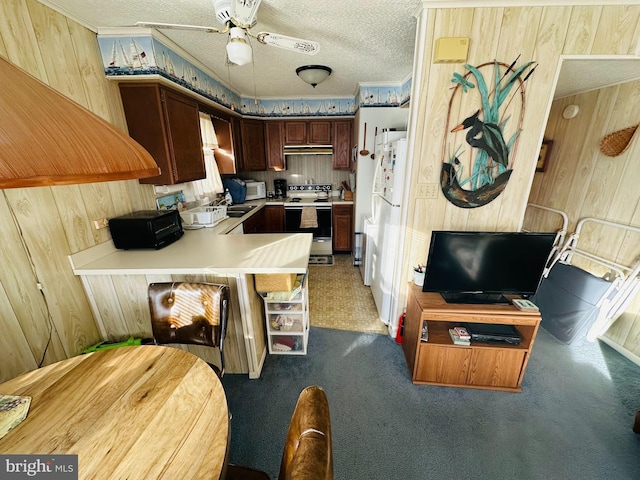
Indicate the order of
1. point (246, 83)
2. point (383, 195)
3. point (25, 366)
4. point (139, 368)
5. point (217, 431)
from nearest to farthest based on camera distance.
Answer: point (217, 431)
point (139, 368)
point (25, 366)
point (383, 195)
point (246, 83)

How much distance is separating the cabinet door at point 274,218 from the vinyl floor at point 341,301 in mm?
886

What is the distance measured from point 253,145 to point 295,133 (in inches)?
27.4

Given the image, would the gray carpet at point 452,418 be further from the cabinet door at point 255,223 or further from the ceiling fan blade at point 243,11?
the ceiling fan blade at point 243,11

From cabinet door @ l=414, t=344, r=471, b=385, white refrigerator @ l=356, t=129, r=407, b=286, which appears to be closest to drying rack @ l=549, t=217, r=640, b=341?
cabinet door @ l=414, t=344, r=471, b=385

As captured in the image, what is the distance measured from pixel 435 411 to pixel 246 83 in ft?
12.6

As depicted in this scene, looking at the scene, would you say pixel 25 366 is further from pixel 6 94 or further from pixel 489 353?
pixel 489 353

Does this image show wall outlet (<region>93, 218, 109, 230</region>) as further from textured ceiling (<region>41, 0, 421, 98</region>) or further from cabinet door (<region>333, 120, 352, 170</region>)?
cabinet door (<region>333, 120, 352, 170</region>)

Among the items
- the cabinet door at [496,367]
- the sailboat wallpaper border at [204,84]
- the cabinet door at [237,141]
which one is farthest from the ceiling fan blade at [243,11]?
the cabinet door at [496,367]

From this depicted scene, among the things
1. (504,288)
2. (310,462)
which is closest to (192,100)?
(310,462)

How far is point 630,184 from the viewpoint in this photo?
2014 mm

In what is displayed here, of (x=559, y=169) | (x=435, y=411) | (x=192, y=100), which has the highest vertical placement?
(x=192, y=100)

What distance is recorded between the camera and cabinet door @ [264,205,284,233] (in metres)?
4.07

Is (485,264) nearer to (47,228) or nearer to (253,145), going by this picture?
(47,228)

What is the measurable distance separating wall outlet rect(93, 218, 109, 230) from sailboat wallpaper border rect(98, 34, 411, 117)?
3.51 feet
